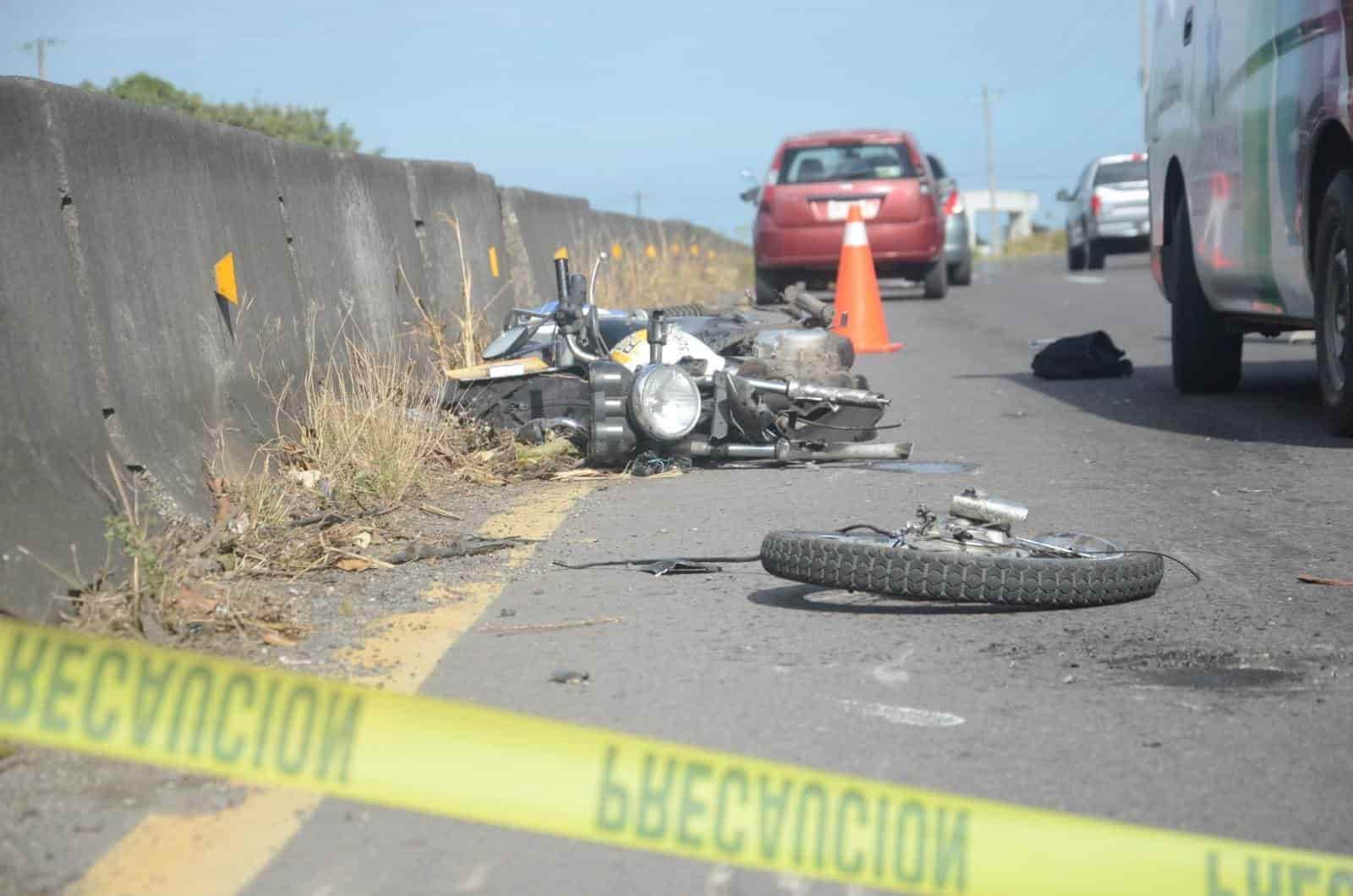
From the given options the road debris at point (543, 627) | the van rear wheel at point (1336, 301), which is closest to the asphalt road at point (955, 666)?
the road debris at point (543, 627)

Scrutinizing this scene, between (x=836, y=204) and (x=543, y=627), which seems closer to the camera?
(x=543, y=627)

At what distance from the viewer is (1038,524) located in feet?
19.8

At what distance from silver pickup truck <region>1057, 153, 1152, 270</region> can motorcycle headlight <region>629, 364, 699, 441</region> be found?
78.5 ft

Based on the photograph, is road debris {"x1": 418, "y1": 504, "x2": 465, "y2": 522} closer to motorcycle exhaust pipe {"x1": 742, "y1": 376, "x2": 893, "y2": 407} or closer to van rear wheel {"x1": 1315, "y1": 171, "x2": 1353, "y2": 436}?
motorcycle exhaust pipe {"x1": 742, "y1": 376, "x2": 893, "y2": 407}

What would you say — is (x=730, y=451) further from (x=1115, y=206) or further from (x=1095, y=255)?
(x=1095, y=255)

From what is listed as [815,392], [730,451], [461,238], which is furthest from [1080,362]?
[730,451]

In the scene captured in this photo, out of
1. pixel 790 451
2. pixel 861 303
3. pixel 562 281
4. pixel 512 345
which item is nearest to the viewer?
pixel 790 451

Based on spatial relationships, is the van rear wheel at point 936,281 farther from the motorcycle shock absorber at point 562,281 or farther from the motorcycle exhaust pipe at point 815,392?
the motorcycle exhaust pipe at point 815,392

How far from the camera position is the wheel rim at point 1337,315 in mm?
7496

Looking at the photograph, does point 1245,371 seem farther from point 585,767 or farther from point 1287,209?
point 585,767

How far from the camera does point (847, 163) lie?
65.5 ft

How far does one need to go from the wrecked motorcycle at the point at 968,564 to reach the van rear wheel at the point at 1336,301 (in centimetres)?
299

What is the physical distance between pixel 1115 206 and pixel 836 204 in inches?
500

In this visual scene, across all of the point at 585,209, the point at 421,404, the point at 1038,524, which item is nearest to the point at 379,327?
the point at 421,404
